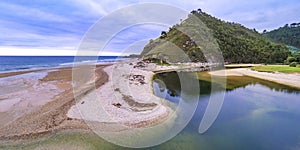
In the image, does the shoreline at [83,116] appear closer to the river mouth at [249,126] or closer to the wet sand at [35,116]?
the wet sand at [35,116]

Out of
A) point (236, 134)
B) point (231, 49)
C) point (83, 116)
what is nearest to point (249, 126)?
point (236, 134)

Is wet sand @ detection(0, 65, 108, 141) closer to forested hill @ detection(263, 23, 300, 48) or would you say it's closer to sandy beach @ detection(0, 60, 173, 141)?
sandy beach @ detection(0, 60, 173, 141)

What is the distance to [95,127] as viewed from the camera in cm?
1129

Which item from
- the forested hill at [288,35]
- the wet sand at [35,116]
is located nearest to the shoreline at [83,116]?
the wet sand at [35,116]

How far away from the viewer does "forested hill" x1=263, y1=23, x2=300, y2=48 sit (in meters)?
104

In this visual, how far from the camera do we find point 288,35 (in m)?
113

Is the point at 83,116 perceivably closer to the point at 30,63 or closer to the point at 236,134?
the point at 236,134

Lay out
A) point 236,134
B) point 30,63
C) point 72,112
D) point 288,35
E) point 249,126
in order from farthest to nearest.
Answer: point 288,35 < point 30,63 < point 72,112 < point 249,126 < point 236,134

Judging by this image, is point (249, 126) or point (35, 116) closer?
point (249, 126)

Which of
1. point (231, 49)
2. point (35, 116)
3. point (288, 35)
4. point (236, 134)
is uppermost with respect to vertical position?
point (288, 35)

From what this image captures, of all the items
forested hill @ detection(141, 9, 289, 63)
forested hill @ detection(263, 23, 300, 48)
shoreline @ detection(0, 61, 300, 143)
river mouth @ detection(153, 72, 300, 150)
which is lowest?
river mouth @ detection(153, 72, 300, 150)

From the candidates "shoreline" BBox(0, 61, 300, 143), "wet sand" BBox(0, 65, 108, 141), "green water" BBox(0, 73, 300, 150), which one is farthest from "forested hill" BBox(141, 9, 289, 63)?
"wet sand" BBox(0, 65, 108, 141)

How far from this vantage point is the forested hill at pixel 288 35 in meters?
104

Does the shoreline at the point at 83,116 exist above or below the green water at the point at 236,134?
above
